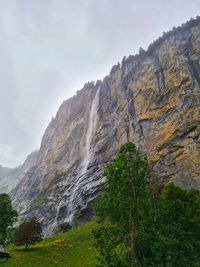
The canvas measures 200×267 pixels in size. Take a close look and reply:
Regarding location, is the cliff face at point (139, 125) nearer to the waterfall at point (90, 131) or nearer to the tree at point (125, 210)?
the waterfall at point (90, 131)

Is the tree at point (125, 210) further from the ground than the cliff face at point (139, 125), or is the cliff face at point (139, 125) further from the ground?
the cliff face at point (139, 125)

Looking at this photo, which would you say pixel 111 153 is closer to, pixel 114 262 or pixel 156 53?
pixel 156 53

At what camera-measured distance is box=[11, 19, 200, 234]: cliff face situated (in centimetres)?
10400

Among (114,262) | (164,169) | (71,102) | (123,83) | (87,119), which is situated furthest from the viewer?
(71,102)

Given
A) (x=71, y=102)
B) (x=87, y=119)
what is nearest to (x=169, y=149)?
(x=87, y=119)

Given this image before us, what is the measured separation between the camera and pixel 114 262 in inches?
1209

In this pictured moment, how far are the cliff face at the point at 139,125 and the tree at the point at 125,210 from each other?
61.8 meters

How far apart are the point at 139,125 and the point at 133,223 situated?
88929 mm

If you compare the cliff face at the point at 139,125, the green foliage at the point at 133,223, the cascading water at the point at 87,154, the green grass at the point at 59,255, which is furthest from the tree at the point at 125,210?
the cascading water at the point at 87,154

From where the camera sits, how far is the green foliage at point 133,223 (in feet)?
102

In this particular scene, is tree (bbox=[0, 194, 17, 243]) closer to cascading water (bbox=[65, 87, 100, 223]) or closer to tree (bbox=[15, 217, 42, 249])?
tree (bbox=[15, 217, 42, 249])

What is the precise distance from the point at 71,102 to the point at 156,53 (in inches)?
2768

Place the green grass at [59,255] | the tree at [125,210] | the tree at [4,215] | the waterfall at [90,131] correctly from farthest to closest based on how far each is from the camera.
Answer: the waterfall at [90,131] → the tree at [4,215] → the green grass at [59,255] → the tree at [125,210]

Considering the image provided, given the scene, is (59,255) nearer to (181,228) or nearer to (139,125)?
(181,228)
